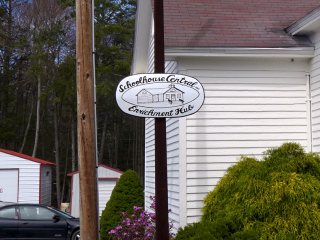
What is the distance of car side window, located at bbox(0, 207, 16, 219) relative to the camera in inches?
601

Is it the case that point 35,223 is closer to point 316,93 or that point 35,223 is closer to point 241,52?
point 241,52

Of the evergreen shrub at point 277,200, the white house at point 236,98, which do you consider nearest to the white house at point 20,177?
the white house at point 236,98

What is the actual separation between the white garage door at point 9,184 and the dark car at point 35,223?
23.3 feet

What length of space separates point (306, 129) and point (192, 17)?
3.07m

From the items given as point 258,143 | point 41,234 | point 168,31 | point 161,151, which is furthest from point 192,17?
point 41,234

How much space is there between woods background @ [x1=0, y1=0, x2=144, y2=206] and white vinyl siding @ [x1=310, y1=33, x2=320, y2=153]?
69.1 feet

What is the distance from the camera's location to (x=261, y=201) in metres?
5.93

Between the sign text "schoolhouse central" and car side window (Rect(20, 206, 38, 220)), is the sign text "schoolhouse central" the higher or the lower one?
the higher one

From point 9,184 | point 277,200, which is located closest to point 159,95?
Answer: point 277,200

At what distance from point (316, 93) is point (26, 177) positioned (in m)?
17.2

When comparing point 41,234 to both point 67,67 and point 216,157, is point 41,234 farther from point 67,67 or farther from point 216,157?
point 67,67

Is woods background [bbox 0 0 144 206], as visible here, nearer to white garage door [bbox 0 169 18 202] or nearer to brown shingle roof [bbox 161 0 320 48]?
white garage door [bbox 0 169 18 202]

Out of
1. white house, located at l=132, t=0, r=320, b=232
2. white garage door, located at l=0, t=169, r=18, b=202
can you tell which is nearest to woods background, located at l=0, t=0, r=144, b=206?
white garage door, located at l=0, t=169, r=18, b=202

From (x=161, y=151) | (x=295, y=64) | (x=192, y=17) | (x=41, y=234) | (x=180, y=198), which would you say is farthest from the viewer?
(x=41, y=234)
